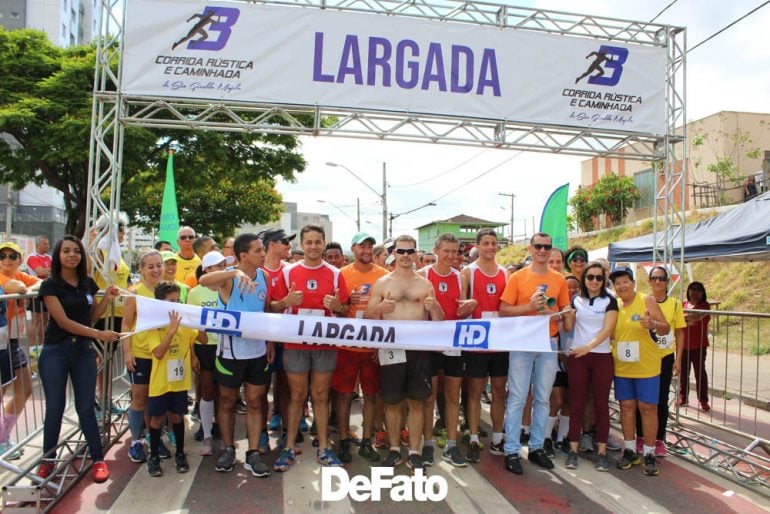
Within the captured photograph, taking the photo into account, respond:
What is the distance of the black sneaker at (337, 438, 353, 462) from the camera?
16.5ft

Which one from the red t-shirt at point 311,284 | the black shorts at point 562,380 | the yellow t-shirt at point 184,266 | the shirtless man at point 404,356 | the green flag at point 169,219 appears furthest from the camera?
the green flag at point 169,219

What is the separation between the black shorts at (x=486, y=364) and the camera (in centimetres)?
518

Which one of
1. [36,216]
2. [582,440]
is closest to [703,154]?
[582,440]

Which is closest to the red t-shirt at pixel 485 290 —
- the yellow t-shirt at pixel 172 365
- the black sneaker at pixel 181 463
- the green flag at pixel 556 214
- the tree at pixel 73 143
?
the yellow t-shirt at pixel 172 365

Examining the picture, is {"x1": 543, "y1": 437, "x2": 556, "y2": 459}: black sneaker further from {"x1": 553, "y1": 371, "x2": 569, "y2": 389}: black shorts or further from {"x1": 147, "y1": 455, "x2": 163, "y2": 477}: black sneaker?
{"x1": 147, "y1": 455, "x2": 163, "y2": 477}: black sneaker

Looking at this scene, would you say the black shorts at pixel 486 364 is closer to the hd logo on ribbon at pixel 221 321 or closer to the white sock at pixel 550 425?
the white sock at pixel 550 425

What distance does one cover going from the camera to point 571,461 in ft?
16.7

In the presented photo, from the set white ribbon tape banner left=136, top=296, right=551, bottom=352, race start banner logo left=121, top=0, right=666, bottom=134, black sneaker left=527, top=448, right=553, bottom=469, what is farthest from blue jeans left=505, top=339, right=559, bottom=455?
race start banner logo left=121, top=0, right=666, bottom=134

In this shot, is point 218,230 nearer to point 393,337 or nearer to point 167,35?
point 167,35

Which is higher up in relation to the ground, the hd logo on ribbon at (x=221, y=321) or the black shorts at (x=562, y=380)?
the hd logo on ribbon at (x=221, y=321)

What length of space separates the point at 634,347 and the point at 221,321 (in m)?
3.88

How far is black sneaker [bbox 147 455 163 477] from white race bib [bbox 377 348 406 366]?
2.14 m

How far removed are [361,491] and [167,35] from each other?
5156 mm

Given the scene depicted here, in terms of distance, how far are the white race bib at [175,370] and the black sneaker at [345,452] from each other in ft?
5.32
